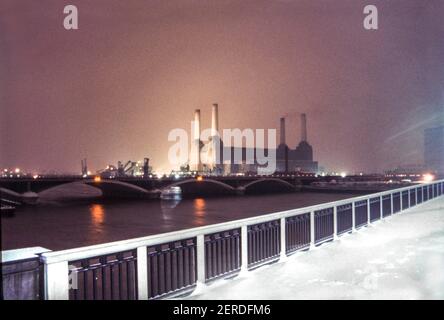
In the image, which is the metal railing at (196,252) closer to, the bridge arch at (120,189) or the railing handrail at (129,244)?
the railing handrail at (129,244)

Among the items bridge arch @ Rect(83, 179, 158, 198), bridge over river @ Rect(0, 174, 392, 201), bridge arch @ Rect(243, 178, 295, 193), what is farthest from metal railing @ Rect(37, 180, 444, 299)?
bridge arch @ Rect(243, 178, 295, 193)

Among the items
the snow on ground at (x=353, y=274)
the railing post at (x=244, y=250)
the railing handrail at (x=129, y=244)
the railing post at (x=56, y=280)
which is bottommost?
the snow on ground at (x=353, y=274)

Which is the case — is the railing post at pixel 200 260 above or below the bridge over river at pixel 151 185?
above

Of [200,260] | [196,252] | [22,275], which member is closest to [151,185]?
[196,252]

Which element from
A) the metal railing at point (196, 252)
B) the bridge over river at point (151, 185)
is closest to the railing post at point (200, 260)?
the metal railing at point (196, 252)

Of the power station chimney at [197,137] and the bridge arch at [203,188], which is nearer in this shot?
the bridge arch at [203,188]

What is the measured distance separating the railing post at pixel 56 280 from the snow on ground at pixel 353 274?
217 centimetres

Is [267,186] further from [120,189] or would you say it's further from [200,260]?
[200,260]

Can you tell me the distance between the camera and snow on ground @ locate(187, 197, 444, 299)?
6307mm

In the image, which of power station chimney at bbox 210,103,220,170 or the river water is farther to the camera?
power station chimney at bbox 210,103,220,170

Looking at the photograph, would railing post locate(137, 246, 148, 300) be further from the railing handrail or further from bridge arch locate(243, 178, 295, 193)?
bridge arch locate(243, 178, 295, 193)

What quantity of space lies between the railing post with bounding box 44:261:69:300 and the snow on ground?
2173 millimetres

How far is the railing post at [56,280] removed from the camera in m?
4.61
